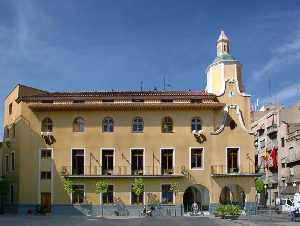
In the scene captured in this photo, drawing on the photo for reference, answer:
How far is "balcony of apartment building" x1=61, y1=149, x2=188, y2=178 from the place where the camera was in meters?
59.2

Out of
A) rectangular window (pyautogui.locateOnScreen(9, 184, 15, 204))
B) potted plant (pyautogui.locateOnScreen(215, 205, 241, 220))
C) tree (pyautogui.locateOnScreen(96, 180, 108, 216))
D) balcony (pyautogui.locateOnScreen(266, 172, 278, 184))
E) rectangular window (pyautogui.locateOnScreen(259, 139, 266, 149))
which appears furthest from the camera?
rectangular window (pyautogui.locateOnScreen(259, 139, 266, 149))

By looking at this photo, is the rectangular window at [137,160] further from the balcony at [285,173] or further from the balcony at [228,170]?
the balcony at [285,173]

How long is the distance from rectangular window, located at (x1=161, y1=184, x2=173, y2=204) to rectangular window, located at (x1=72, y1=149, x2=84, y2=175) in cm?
824

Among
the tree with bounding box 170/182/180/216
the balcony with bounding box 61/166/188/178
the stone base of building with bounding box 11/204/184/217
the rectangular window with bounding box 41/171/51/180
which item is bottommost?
the stone base of building with bounding box 11/204/184/217

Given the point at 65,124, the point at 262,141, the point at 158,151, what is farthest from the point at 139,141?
the point at 262,141

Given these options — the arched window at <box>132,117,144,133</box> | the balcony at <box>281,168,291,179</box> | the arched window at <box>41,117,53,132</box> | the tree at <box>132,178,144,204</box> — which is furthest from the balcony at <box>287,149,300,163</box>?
the arched window at <box>41,117,53,132</box>

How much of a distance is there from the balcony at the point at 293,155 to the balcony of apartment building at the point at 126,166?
2385 cm

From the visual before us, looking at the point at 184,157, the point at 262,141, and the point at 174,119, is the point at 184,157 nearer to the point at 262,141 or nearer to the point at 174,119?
the point at 174,119

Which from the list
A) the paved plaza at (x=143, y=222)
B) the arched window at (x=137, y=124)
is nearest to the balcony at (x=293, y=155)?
the arched window at (x=137, y=124)

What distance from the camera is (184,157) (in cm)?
5956

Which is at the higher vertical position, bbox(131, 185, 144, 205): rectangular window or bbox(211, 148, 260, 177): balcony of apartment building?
bbox(211, 148, 260, 177): balcony of apartment building

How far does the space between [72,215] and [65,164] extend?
5.18m

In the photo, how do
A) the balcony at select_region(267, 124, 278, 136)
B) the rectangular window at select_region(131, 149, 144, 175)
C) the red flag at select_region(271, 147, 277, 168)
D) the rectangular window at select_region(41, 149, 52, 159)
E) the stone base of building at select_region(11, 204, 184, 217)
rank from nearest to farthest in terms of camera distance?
the stone base of building at select_region(11, 204, 184, 217), the rectangular window at select_region(131, 149, 144, 175), the rectangular window at select_region(41, 149, 52, 159), the red flag at select_region(271, 147, 277, 168), the balcony at select_region(267, 124, 278, 136)

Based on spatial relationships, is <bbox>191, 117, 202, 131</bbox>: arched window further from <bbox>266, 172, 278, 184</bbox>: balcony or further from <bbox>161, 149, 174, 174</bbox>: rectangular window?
<bbox>266, 172, 278, 184</bbox>: balcony
